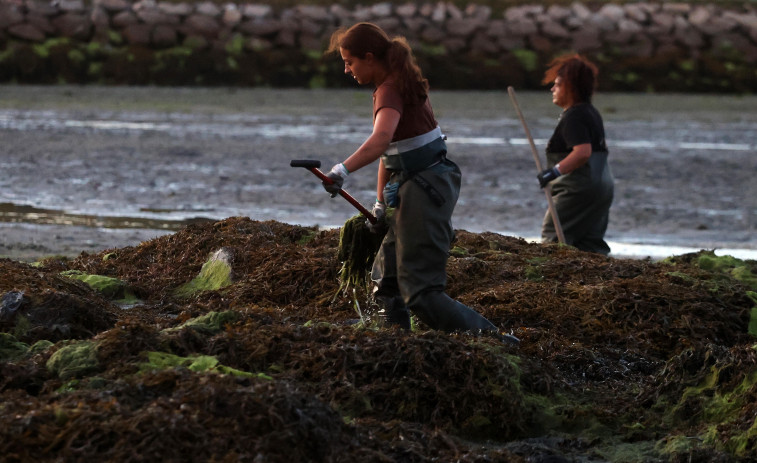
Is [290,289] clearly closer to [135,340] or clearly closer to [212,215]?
[135,340]

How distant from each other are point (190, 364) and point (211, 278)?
87.7 inches

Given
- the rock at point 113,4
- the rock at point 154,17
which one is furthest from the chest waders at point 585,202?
the rock at point 113,4

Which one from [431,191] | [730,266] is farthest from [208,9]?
[431,191]

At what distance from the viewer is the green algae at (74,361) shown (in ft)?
15.0

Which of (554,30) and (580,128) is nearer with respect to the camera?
(580,128)

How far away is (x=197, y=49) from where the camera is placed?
22.2 m

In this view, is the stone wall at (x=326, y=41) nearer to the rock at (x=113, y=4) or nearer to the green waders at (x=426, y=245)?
the rock at (x=113, y=4)

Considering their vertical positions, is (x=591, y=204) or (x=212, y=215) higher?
(x=591, y=204)

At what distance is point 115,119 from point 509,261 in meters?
10.8

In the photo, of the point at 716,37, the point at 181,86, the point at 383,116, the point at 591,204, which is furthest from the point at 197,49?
the point at 383,116

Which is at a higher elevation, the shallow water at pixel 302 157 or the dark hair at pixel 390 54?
the dark hair at pixel 390 54

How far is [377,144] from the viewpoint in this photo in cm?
514

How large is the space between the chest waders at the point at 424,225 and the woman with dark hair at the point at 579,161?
2759 millimetres

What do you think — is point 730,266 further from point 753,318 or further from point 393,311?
point 393,311
